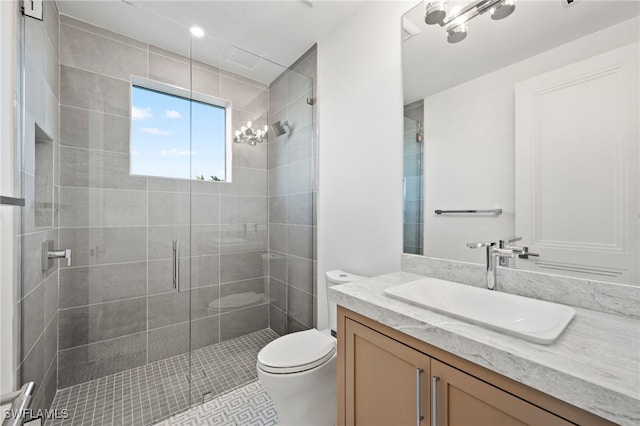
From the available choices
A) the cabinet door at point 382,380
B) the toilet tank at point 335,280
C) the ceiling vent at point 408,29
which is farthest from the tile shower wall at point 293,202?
the cabinet door at point 382,380

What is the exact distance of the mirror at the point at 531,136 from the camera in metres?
0.88

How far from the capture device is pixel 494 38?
1.18 meters

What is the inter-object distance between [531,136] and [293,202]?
1675 millimetres

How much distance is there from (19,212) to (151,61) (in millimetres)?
1515

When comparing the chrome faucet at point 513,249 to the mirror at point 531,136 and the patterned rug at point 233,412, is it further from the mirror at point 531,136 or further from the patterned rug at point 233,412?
the patterned rug at point 233,412

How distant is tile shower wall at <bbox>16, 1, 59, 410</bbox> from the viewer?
120 centimetres

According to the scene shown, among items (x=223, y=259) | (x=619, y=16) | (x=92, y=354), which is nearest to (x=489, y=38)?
(x=619, y=16)

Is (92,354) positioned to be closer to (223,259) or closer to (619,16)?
(223,259)

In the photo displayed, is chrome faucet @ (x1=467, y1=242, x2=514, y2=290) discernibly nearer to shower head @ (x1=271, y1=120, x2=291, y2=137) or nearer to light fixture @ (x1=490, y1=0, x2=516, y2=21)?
light fixture @ (x1=490, y1=0, x2=516, y2=21)

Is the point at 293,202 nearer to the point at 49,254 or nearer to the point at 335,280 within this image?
the point at 335,280

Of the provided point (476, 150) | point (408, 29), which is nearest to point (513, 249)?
point (476, 150)

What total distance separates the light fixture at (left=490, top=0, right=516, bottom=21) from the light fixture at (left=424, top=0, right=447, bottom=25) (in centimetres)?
24

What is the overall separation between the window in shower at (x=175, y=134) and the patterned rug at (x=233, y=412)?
1619 millimetres

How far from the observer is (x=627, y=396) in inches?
18.7
